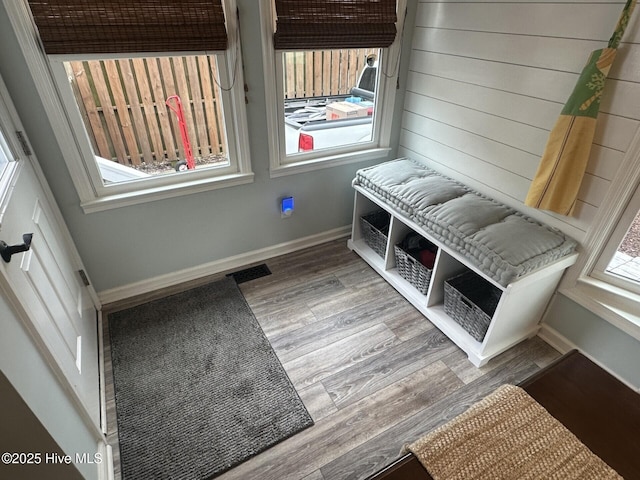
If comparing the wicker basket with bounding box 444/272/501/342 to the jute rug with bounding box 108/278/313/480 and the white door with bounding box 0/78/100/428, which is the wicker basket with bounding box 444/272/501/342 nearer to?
the jute rug with bounding box 108/278/313/480

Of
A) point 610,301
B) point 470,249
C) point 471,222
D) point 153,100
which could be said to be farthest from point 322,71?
point 610,301

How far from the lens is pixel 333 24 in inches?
77.6

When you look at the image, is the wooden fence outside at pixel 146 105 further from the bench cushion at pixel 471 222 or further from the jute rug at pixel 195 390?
the bench cushion at pixel 471 222

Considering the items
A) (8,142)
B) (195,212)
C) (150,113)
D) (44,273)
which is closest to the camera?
(44,273)

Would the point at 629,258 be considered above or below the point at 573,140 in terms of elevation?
below

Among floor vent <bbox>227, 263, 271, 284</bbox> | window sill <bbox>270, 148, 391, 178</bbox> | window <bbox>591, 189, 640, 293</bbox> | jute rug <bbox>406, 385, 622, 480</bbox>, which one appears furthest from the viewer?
floor vent <bbox>227, 263, 271, 284</bbox>

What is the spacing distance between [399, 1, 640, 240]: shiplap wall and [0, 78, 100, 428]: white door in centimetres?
220

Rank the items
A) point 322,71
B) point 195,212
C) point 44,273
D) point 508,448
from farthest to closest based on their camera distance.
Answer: point 322,71
point 195,212
point 44,273
point 508,448

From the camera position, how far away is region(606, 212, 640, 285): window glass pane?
5.32ft

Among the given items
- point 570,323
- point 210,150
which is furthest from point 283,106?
point 570,323

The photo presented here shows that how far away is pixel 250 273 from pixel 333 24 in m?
1.61

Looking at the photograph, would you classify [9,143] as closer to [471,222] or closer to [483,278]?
[471,222]

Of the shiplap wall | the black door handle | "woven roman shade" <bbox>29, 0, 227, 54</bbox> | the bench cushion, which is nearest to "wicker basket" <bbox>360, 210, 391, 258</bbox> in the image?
the bench cushion

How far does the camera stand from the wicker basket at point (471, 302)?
1834mm
